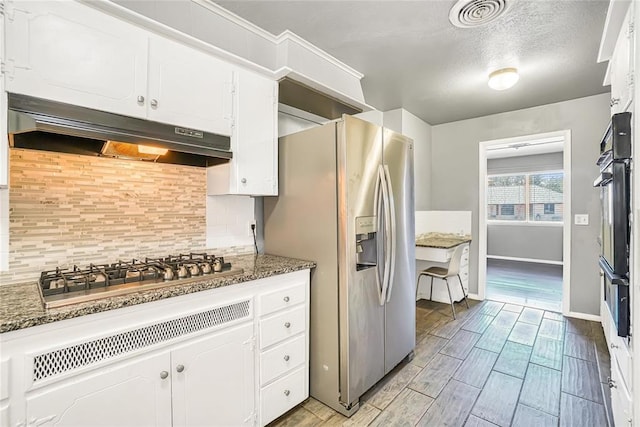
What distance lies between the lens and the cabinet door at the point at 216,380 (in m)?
1.34

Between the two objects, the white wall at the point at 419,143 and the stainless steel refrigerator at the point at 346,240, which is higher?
the white wall at the point at 419,143

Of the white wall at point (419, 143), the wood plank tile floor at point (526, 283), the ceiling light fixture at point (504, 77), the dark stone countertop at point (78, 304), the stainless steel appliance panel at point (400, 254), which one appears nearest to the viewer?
the dark stone countertop at point (78, 304)

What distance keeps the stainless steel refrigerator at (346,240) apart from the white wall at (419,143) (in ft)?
5.26

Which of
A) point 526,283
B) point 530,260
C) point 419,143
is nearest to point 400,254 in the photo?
point 419,143

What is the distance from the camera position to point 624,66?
1.51 meters

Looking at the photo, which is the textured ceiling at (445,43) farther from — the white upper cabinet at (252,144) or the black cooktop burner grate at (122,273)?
the black cooktop burner grate at (122,273)

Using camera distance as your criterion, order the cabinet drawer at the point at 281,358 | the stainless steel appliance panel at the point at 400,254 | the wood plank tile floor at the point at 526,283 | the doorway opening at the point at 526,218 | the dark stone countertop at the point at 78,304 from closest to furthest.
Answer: the dark stone countertop at the point at 78,304
the cabinet drawer at the point at 281,358
the stainless steel appliance panel at the point at 400,254
the wood plank tile floor at the point at 526,283
the doorway opening at the point at 526,218

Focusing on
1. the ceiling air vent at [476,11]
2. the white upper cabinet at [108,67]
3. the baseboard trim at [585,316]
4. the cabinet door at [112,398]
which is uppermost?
the ceiling air vent at [476,11]

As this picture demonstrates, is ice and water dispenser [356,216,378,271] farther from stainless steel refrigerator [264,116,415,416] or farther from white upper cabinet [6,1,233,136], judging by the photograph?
white upper cabinet [6,1,233,136]

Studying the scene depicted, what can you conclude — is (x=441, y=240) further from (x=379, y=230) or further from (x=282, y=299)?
(x=282, y=299)

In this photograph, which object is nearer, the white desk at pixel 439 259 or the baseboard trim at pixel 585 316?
the baseboard trim at pixel 585 316

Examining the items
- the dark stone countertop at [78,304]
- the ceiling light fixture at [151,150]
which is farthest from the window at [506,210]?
the ceiling light fixture at [151,150]

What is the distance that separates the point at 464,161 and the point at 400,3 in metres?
2.85

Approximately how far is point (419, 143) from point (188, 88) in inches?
127
